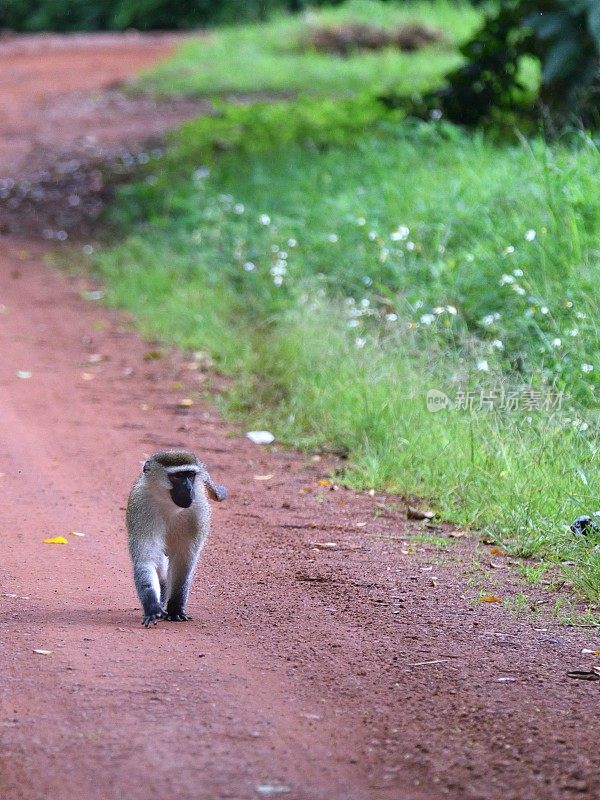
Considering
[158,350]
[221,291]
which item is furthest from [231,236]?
[158,350]

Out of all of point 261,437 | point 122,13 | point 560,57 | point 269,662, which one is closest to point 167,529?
point 269,662

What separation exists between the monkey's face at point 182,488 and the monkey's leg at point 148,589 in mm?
255

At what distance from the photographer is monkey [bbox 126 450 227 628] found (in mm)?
4711

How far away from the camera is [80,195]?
1495cm

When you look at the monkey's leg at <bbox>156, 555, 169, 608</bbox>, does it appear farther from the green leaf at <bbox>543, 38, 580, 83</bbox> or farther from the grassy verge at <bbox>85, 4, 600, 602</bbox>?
the green leaf at <bbox>543, 38, 580, 83</bbox>

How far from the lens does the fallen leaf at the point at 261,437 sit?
7.67 meters

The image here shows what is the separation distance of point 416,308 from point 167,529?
385 centimetres

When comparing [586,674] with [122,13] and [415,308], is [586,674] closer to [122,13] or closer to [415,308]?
[415,308]

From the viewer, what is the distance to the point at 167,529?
4.81 meters

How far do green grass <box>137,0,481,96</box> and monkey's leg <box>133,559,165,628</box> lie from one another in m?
12.8

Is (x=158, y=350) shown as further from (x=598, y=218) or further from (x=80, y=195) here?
(x=80, y=195)

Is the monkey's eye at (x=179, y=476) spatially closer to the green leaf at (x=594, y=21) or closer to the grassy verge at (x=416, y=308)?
the grassy verge at (x=416, y=308)

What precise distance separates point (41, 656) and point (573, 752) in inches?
67.2

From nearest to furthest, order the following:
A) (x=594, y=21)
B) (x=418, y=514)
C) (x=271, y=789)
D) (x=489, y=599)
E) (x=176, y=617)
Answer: (x=271, y=789), (x=176, y=617), (x=489, y=599), (x=418, y=514), (x=594, y=21)
